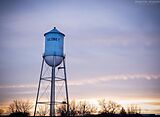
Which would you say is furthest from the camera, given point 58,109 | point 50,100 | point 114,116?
point 58,109

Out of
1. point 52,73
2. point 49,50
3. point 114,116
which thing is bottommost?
point 114,116

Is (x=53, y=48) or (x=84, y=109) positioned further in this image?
(x=84, y=109)

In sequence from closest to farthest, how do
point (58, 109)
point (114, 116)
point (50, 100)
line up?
point (50, 100)
point (114, 116)
point (58, 109)

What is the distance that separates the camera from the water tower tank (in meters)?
29.5

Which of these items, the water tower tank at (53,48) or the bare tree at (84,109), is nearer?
the water tower tank at (53,48)

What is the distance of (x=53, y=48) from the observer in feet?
96.8

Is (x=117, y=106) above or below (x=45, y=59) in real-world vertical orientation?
below

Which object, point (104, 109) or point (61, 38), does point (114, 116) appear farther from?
point (61, 38)

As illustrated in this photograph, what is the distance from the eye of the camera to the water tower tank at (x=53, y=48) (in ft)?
96.7

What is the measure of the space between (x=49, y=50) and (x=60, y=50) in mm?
1246

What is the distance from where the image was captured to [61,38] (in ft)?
99.3

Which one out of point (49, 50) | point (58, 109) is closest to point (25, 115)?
point (58, 109)

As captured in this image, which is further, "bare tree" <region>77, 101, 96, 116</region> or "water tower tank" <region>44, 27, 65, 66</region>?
"bare tree" <region>77, 101, 96, 116</region>

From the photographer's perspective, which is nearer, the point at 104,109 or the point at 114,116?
the point at 114,116
